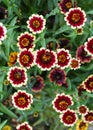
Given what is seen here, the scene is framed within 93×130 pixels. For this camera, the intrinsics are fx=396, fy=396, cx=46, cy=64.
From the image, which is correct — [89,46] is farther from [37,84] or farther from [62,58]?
[37,84]

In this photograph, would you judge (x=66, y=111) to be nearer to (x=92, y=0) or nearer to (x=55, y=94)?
(x=55, y=94)

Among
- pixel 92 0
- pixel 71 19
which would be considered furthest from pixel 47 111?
pixel 92 0

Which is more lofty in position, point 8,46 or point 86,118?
point 8,46

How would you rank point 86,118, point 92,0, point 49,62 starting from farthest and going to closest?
point 92,0 → point 86,118 → point 49,62

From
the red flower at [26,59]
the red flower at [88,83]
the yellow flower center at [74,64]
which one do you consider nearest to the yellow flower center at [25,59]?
the red flower at [26,59]

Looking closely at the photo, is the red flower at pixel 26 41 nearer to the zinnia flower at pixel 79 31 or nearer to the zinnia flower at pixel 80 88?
the zinnia flower at pixel 79 31

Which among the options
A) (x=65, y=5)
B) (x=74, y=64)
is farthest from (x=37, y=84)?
(x=65, y=5)
